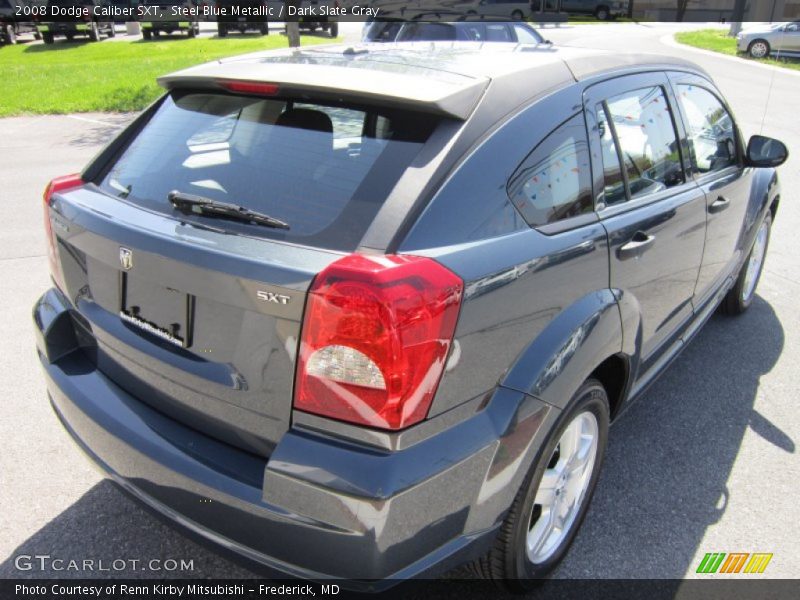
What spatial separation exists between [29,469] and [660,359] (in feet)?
9.42

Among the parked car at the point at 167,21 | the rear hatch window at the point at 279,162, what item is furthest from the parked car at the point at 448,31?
the parked car at the point at 167,21

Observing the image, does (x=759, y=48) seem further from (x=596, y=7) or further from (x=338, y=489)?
(x=338, y=489)

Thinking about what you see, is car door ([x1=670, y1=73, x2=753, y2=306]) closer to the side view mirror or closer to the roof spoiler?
the side view mirror

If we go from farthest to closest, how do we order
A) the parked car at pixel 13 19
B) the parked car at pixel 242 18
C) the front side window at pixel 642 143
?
1. the parked car at pixel 242 18
2. the parked car at pixel 13 19
3. the front side window at pixel 642 143

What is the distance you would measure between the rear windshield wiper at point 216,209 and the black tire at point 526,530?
1076 mm

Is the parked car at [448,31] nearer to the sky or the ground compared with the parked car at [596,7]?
nearer to the ground

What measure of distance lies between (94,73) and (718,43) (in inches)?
928

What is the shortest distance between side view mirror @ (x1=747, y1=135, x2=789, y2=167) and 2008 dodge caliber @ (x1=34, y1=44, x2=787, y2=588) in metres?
1.43

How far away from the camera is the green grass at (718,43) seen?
22325mm

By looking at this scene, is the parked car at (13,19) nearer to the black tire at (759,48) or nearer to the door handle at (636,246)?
the black tire at (759,48)

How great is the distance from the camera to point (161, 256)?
200cm

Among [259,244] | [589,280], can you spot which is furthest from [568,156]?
[259,244]

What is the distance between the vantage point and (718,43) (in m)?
27.8

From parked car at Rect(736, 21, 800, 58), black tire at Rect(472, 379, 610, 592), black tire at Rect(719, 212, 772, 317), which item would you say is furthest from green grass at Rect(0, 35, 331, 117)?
parked car at Rect(736, 21, 800, 58)
